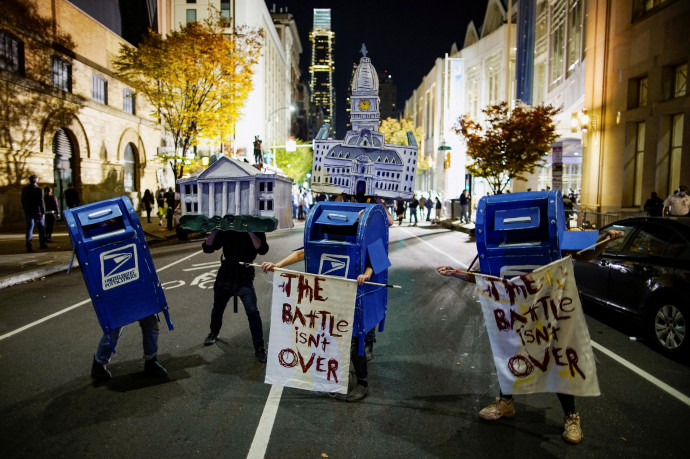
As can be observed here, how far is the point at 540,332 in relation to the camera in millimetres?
3635

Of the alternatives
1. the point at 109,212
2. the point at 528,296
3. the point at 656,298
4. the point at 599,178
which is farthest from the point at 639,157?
the point at 109,212

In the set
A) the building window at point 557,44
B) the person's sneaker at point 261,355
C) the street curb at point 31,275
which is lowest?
the street curb at point 31,275

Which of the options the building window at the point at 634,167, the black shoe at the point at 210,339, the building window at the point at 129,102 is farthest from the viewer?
the building window at the point at 129,102

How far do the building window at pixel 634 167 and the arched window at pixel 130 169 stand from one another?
88.4ft

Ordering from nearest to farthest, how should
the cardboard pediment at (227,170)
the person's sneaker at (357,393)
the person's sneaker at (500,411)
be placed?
the person's sneaker at (500,411), the person's sneaker at (357,393), the cardboard pediment at (227,170)

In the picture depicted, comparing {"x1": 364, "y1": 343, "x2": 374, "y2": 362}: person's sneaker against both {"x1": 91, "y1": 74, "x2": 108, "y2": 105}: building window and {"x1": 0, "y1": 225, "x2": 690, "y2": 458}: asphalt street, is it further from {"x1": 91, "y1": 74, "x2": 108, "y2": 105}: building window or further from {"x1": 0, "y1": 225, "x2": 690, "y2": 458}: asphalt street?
{"x1": 91, "y1": 74, "x2": 108, "y2": 105}: building window

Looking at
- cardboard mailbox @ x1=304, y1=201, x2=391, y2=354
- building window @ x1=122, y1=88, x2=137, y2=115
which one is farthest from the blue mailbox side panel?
building window @ x1=122, y1=88, x2=137, y2=115

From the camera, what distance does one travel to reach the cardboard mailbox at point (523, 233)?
12.3 feet

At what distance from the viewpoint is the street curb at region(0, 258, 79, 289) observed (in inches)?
383

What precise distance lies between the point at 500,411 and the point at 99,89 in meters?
28.5

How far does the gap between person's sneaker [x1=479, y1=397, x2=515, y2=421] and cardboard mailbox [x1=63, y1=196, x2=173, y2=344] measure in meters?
3.25

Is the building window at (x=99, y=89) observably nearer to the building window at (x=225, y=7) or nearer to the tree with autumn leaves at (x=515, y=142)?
the tree with autumn leaves at (x=515, y=142)

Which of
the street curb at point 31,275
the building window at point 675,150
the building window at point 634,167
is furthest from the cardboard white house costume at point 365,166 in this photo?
the building window at point 634,167

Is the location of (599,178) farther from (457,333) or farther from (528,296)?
(528,296)
